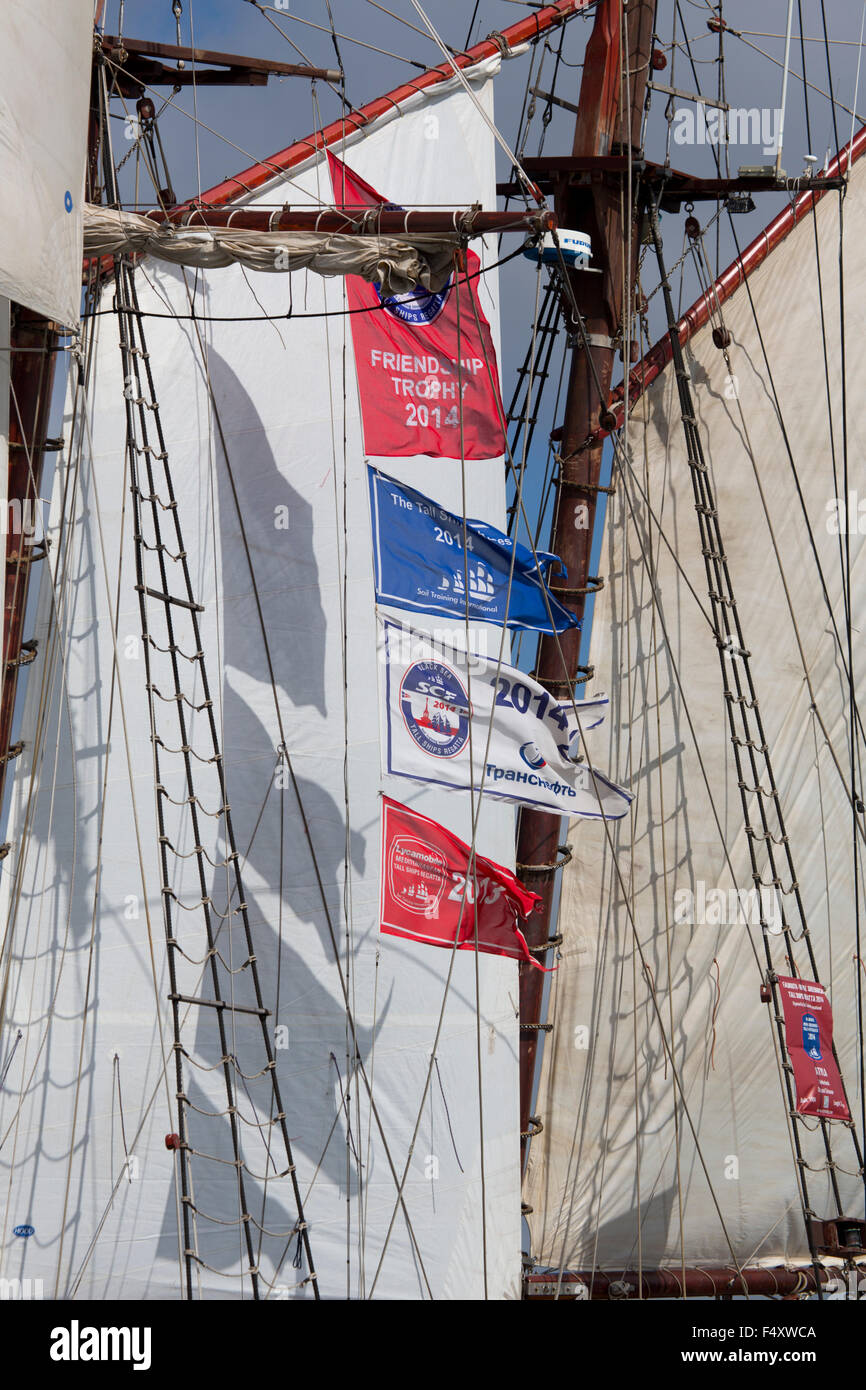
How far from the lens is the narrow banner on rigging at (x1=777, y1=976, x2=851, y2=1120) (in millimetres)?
17578

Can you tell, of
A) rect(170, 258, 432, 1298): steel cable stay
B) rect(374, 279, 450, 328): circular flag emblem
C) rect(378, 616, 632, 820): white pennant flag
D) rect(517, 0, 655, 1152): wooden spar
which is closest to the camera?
rect(378, 616, 632, 820): white pennant flag

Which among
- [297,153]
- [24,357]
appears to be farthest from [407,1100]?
[297,153]

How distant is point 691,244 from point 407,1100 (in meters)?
10.7

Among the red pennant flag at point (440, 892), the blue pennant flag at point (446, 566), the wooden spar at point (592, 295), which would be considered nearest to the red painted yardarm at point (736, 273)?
the wooden spar at point (592, 295)

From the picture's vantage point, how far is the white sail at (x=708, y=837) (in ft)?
64.9

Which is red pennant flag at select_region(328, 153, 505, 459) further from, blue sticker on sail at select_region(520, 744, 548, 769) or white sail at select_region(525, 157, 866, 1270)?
white sail at select_region(525, 157, 866, 1270)

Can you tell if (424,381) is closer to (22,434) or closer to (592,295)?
(22,434)

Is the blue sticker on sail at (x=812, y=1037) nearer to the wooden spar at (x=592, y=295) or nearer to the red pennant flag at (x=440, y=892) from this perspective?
the red pennant flag at (x=440, y=892)

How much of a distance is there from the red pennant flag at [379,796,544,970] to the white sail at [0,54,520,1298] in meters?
1.00

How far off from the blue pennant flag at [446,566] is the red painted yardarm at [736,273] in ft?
14.8

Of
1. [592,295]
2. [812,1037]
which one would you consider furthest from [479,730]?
[592,295]

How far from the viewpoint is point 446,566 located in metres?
16.7

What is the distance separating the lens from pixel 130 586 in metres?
18.0

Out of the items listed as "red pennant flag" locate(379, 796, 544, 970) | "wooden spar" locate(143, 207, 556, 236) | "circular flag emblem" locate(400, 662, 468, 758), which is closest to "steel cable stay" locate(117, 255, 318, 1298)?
"wooden spar" locate(143, 207, 556, 236)
